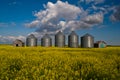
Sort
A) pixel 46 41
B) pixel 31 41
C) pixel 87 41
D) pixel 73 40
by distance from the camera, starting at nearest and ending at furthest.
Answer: pixel 87 41, pixel 73 40, pixel 46 41, pixel 31 41

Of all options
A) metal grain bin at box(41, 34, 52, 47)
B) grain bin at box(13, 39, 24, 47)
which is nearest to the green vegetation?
metal grain bin at box(41, 34, 52, 47)

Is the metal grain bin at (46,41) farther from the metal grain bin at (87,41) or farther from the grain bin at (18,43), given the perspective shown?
the metal grain bin at (87,41)

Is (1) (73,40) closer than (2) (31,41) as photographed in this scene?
Yes

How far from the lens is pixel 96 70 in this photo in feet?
25.6

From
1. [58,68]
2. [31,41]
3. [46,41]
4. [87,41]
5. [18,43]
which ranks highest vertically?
[31,41]

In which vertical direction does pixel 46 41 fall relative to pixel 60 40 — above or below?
below

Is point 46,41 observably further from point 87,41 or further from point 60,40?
point 87,41

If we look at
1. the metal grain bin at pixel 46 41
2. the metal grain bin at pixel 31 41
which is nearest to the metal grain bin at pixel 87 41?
the metal grain bin at pixel 46 41

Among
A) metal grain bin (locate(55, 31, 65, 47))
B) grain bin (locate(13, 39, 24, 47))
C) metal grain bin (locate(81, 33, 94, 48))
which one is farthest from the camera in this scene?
grain bin (locate(13, 39, 24, 47))

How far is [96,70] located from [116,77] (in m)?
1.26

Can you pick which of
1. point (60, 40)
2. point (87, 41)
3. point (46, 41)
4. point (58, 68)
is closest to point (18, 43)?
point (46, 41)

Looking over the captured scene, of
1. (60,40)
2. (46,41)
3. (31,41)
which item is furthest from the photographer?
(31,41)

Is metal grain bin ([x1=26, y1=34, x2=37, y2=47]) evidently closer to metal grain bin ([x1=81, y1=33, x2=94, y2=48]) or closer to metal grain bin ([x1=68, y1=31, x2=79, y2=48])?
metal grain bin ([x1=68, y1=31, x2=79, y2=48])

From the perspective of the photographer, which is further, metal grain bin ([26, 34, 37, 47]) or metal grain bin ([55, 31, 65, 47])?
metal grain bin ([26, 34, 37, 47])
